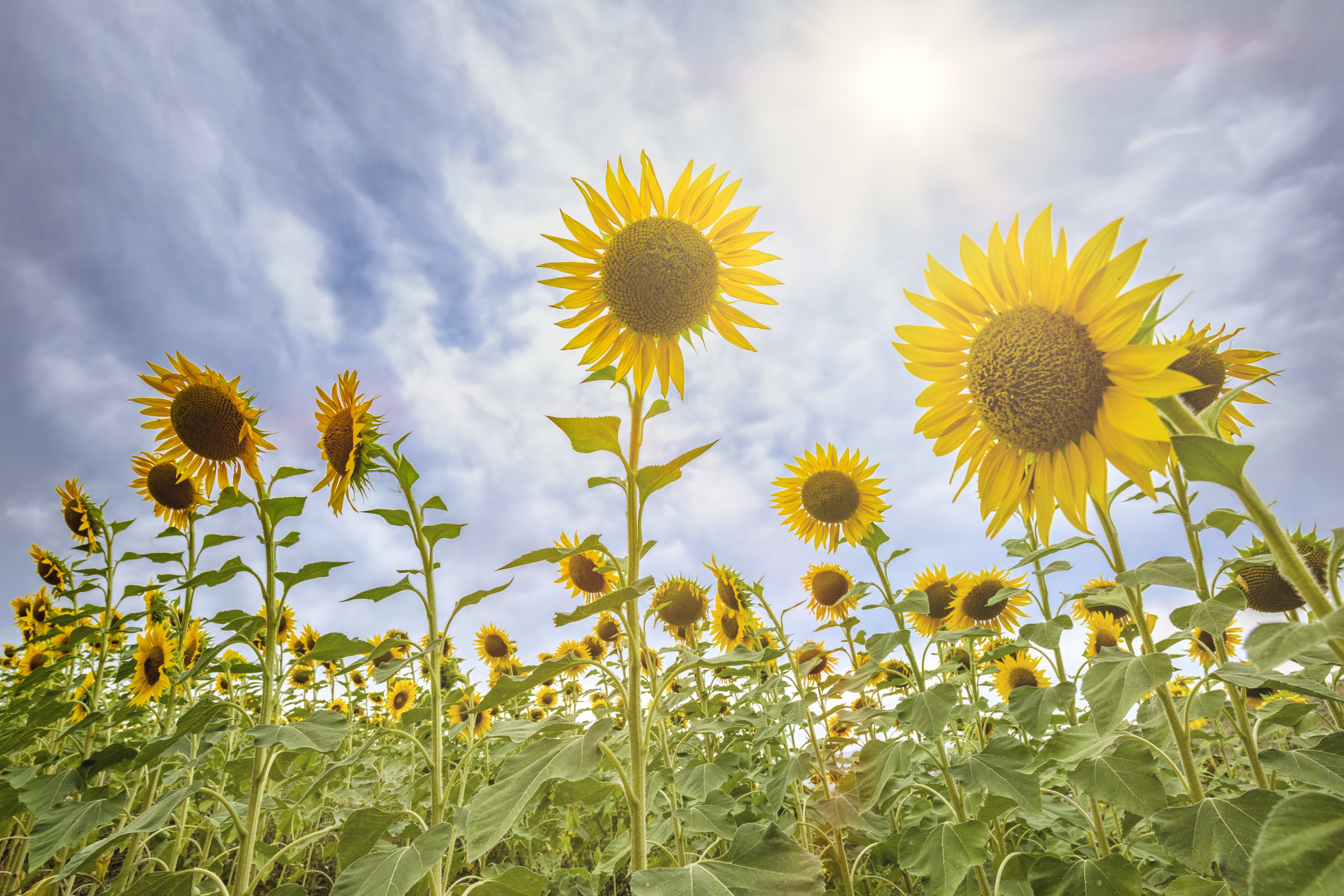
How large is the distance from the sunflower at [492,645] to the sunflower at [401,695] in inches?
36.3

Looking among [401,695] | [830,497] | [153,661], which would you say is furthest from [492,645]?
[830,497]

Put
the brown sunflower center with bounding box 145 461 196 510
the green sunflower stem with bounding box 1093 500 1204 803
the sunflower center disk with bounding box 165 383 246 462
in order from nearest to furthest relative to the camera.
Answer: the green sunflower stem with bounding box 1093 500 1204 803 → the sunflower center disk with bounding box 165 383 246 462 → the brown sunflower center with bounding box 145 461 196 510

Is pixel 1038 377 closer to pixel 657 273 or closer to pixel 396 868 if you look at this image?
pixel 657 273

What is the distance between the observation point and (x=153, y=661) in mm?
4559

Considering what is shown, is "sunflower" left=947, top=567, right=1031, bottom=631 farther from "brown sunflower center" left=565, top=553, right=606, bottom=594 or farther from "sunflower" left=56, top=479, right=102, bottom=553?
"sunflower" left=56, top=479, right=102, bottom=553

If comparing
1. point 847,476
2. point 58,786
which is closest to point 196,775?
point 58,786

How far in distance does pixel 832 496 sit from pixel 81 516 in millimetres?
5309

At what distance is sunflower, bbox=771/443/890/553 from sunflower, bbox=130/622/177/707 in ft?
15.0

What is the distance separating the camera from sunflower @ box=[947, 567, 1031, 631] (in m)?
4.00

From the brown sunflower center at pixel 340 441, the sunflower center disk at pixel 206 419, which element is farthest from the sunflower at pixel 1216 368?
the sunflower center disk at pixel 206 419

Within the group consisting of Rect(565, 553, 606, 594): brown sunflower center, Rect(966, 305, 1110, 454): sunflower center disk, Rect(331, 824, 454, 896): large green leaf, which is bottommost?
Rect(331, 824, 454, 896): large green leaf

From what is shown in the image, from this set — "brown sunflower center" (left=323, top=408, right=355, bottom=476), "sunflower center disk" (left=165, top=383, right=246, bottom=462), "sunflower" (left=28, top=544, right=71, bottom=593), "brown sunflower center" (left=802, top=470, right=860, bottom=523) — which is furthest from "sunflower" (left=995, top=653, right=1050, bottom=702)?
"sunflower" (left=28, top=544, right=71, bottom=593)

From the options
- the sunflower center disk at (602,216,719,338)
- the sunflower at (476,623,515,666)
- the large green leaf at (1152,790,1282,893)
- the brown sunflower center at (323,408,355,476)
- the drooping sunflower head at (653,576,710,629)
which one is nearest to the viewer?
the large green leaf at (1152,790,1282,893)

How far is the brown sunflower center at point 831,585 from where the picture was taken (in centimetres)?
445
